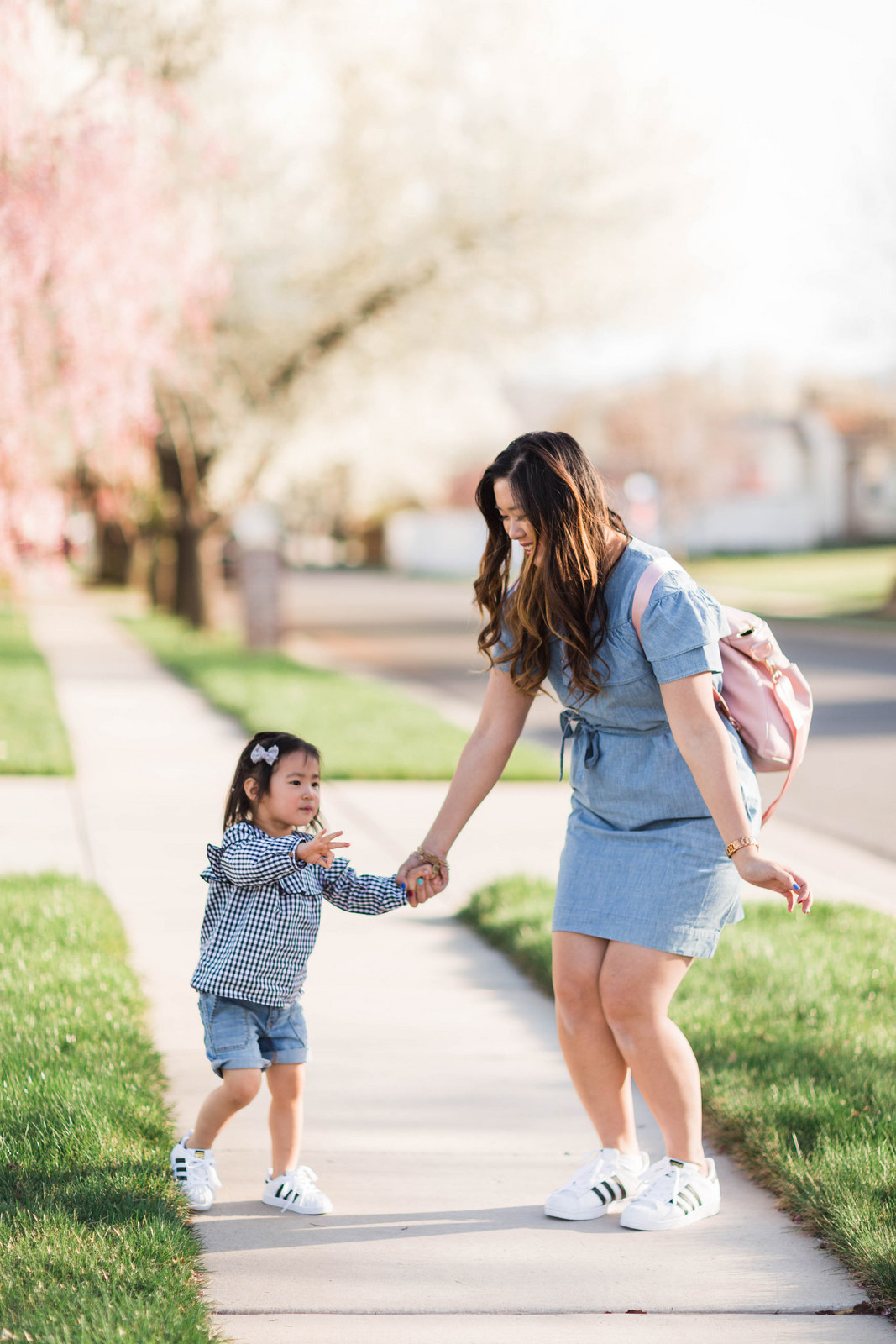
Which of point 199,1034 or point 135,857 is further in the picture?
point 135,857

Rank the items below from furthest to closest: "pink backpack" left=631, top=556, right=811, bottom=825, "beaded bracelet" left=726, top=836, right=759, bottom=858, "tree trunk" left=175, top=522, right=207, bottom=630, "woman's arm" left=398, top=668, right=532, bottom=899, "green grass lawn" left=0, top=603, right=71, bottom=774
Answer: "tree trunk" left=175, top=522, right=207, bottom=630
"green grass lawn" left=0, top=603, right=71, bottom=774
"woman's arm" left=398, top=668, right=532, bottom=899
"pink backpack" left=631, top=556, right=811, bottom=825
"beaded bracelet" left=726, top=836, right=759, bottom=858

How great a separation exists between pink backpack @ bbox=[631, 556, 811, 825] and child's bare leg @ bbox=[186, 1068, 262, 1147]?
130cm

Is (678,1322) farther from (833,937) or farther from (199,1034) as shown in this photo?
(833,937)

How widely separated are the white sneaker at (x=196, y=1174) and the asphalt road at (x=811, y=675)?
1418 mm

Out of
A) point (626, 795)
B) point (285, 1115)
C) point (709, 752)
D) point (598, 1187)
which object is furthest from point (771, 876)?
point (285, 1115)

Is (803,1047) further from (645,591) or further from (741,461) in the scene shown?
(741,461)

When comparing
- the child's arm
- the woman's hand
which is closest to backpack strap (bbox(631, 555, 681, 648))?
the woman's hand

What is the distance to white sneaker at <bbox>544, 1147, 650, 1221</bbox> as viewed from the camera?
3.58 m

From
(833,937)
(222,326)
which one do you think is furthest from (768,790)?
(222,326)

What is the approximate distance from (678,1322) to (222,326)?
1682cm

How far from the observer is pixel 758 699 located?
3486 millimetres

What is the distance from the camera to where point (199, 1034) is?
4.95 metres

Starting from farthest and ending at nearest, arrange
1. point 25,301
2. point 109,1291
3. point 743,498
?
1. point 743,498
2. point 25,301
3. point 109,1291

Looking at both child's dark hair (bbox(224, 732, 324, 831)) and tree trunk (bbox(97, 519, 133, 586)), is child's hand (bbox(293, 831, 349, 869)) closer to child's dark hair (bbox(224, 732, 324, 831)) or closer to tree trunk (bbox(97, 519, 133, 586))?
child's dark hair (bbox(224, 732, 324, 831))
